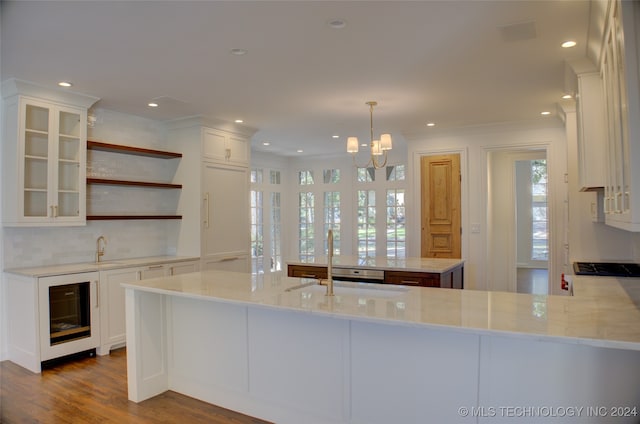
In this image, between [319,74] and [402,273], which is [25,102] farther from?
[402,273]

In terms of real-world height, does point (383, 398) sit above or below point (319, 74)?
below

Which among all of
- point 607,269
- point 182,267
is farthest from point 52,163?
point 607,269

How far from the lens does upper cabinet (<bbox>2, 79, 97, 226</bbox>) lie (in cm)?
377

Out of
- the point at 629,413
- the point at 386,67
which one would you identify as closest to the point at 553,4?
the point at 386,67

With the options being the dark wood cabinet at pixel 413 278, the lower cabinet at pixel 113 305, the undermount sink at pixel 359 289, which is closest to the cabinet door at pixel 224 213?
the lower cabinet at pixel 113 305

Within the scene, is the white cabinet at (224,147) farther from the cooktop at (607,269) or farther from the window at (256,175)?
the cooktop at (607,269)

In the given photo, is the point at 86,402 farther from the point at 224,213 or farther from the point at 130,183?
the point at 224,213

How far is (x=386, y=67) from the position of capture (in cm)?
343

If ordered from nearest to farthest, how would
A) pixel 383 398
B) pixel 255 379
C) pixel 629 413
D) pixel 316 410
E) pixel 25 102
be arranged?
pixel 629 413, pixel 383 398, pixel 316 410, pixel 255 379, pixel 25 102

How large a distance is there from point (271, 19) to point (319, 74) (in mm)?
1032

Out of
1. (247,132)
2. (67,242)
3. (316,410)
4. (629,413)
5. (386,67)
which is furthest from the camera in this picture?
(247,132)

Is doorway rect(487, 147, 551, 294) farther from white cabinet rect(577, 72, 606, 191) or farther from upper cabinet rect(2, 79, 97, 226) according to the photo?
upper cabinet rect(2, 79, 97, 226)

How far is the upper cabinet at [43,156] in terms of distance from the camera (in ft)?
12.4

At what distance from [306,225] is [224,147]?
3533mm
